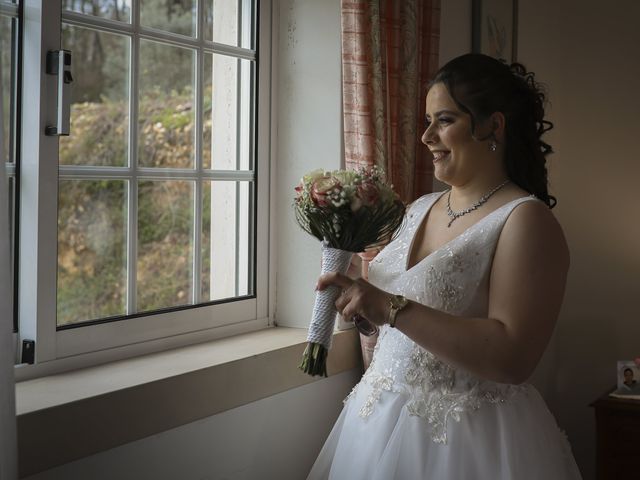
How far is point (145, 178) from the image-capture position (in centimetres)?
225

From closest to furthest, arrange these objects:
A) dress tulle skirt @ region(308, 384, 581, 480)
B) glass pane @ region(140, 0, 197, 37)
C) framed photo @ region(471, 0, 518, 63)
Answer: dress tulle skirt @ region(308, 384, 581, 480)
glass pane @ region(140, 0, 197, 37)
framed photo @ region(471, 0, 518, 63)

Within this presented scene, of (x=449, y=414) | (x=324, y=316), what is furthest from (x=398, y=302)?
(x=449, y=414)

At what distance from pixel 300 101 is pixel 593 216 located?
2.14 metres

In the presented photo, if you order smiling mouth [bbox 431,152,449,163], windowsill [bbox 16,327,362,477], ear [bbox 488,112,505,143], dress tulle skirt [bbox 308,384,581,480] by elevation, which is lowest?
dress tulle skirt [bbox 308,384,581,480]

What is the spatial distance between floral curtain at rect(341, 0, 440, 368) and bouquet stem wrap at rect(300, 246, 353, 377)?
1.71ft

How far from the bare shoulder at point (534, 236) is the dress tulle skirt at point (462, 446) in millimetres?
377

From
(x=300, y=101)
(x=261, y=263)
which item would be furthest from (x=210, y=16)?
(x=261, y=263)

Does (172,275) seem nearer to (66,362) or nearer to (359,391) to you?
(66,362)

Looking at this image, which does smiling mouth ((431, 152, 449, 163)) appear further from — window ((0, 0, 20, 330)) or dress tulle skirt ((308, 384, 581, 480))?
window ((0, 0, 20, 330))

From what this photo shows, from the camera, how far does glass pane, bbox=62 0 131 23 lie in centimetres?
201

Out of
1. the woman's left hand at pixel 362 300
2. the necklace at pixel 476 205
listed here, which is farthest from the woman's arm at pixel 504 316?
the necklace at pixel 476 205

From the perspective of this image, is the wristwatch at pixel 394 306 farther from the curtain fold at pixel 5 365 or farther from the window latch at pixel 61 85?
the window latch at pixel 61 85

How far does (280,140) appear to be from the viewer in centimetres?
270

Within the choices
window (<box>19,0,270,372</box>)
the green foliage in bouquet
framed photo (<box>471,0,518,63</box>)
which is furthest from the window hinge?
framed photo (<box>471,0,518,63</box>)
